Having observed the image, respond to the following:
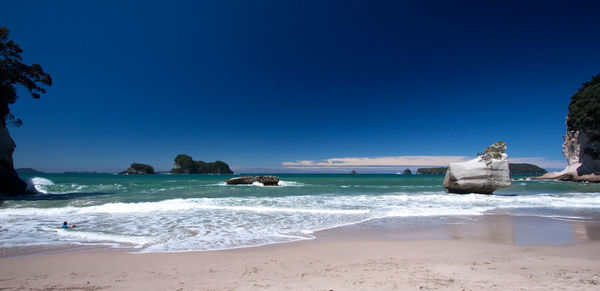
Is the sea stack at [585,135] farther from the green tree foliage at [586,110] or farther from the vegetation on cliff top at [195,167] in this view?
the vegetation on cliff top at [195,167]

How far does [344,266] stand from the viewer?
171 inches

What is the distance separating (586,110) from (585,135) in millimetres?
6211

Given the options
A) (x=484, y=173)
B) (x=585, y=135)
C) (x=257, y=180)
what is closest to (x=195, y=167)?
(x=257, y=180)

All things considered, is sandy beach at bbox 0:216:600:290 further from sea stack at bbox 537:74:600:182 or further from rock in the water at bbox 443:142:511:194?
sea stack at bbox 537:74:600:182

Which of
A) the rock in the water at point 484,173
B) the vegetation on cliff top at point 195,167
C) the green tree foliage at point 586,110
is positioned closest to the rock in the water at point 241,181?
the rock in the water at point 484,173

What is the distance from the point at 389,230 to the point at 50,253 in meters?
8.64

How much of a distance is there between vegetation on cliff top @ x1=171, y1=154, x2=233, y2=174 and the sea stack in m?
142

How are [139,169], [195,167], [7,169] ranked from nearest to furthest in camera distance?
[7,169] → [139,169] → [195,167]

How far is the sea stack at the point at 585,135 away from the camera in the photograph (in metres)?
37.5

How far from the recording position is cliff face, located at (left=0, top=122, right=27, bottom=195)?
19.7m

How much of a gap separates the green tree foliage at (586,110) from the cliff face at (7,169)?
68.8 meters

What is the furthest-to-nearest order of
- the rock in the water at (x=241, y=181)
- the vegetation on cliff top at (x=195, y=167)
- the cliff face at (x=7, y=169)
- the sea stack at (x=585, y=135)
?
the vegetation on cliff top at (x=195, y=167) < the sea stack at (x=585, y=135) < the rock in the water at (x=241, y=181) < the cliff face at (x=7, y=169)

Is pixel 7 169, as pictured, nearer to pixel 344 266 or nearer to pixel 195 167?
pixel 344 266

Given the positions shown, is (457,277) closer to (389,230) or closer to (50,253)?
(389,230)
